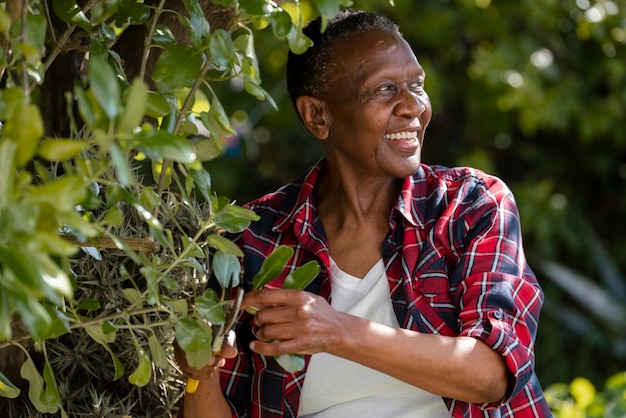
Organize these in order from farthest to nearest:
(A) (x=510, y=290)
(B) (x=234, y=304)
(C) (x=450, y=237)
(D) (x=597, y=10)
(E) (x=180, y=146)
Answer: (D) (x=597, y=10)
(C) (x=450, y=237)
(A) (x=510, y=290)
(B) (x=234, y=304)
(E) (x=180, y=146)

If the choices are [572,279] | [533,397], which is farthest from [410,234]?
[572,279]

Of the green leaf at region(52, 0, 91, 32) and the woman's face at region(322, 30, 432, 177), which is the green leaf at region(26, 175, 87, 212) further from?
the woman's face at region(322, 30, 432, 177)

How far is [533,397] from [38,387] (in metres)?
0.88

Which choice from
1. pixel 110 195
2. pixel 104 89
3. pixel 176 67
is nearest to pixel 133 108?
pixel 104 89

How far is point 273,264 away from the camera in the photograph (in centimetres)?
150

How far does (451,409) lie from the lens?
1728mm

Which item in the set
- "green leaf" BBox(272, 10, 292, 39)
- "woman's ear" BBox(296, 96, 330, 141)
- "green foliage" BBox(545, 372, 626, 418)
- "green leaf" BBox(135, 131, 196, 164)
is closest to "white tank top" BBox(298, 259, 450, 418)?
"woman's ear" BBox(296, 96, 330, 141)

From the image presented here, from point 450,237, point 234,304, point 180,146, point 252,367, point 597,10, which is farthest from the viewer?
point 597,10

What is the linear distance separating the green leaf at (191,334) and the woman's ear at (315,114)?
2.24 feet

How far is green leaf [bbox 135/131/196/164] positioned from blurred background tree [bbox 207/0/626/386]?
134 inches

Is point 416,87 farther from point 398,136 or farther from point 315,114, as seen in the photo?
point 315,114

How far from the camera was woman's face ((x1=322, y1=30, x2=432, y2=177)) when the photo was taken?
187 centimetres

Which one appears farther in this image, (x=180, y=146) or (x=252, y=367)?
(x=252, y=367)

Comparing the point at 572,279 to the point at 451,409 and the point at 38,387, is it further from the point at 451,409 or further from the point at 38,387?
the point at 38,387
